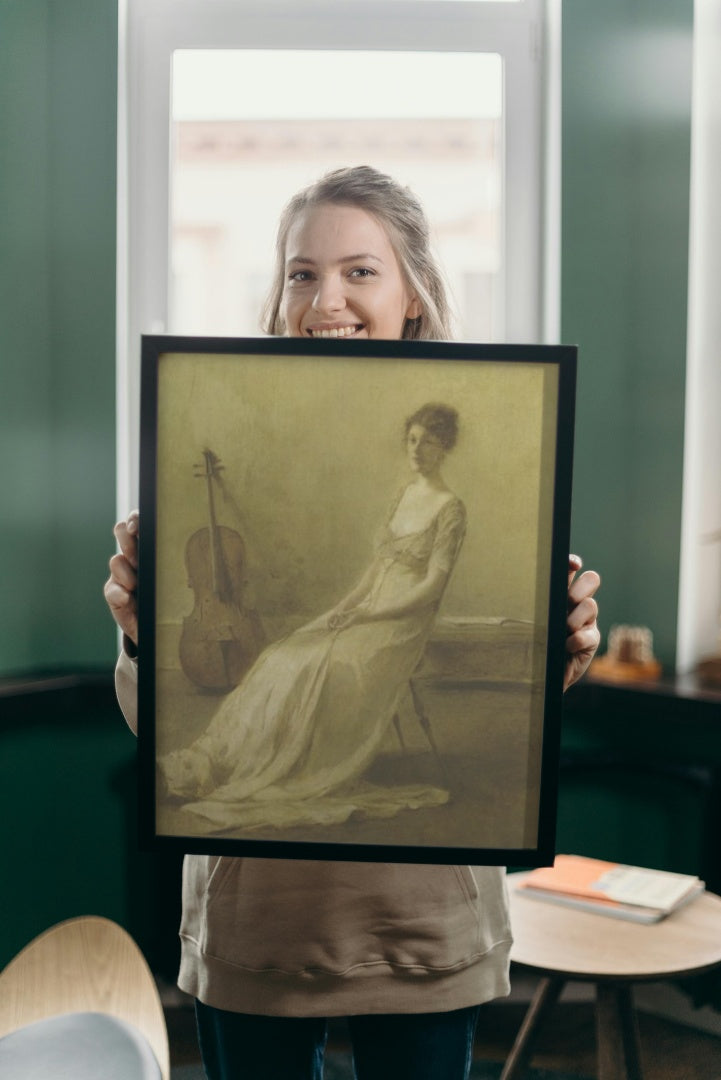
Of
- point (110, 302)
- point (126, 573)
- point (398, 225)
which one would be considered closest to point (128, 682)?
point (126, 573)

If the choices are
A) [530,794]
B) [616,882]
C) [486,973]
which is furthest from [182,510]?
[616,882]

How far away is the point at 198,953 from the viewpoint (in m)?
1.06

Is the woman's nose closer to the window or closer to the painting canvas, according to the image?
the painting canvas

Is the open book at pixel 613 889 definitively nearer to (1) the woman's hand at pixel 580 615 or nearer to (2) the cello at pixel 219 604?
(1) the woman's hand at pixel 580 615

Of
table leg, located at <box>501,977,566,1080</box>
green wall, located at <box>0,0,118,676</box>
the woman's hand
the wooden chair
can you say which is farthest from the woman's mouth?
green wall, located at <box>0,0,118,676</box>

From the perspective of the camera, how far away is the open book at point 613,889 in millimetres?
1799

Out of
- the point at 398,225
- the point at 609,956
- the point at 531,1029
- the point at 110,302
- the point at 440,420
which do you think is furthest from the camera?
the point at 110,302

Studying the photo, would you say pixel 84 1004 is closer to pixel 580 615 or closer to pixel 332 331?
pixel 580 615

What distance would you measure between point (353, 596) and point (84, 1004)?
43cm

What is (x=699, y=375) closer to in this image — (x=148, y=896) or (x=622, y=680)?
(x=622, y=680)

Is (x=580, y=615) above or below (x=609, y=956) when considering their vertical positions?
above

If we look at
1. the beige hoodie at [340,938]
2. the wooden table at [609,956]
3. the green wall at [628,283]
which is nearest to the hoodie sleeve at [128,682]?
the beige hoodie at [340,938]

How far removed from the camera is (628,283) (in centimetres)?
257

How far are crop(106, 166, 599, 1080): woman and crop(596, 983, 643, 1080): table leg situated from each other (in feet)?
2.33
